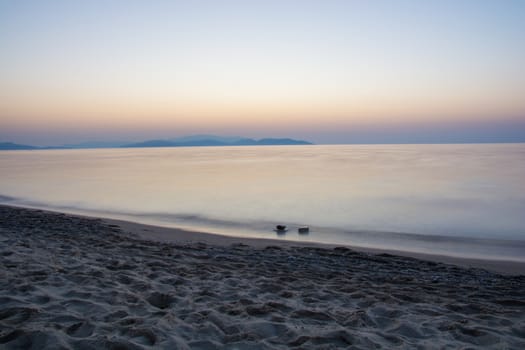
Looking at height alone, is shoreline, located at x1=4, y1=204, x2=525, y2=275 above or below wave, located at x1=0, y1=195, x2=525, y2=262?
above

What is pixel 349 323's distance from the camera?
4.28 m

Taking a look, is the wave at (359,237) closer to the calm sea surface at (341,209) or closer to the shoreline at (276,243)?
the calm sea surface at (341,209)

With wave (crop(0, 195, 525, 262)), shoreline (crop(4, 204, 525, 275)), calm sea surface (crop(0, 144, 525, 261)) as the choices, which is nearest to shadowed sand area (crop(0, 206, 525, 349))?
shoreline (crop(4, 204, 525, 275))

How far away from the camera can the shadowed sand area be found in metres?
3.78

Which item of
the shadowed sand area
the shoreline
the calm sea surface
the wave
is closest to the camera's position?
the shadowed sand area

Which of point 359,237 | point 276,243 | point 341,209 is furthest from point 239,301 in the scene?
point 341,209

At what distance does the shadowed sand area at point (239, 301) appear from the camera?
3775 millimetres

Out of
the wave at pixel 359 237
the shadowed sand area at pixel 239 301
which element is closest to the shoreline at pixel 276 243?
the wave at pixel 359 237

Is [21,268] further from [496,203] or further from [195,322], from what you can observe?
[496,203]

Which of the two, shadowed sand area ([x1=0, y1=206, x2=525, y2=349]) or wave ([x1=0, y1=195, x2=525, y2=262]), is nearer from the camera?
shadowed sand area ([x1=0, y1=206, x2=525, y2=349])

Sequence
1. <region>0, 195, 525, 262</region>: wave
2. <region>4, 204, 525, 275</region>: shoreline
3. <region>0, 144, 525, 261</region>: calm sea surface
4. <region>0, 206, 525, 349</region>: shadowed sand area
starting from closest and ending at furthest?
<region>0, 206, 525, 349</region>: shadowed sand area < <region>4, 204, 525, 275</region>: shoreline < <region>0, 195, 525, 262</region>: wave < <region>0, 144, 525, 261</region>: calm sea surface

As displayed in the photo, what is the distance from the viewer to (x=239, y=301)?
4906mm

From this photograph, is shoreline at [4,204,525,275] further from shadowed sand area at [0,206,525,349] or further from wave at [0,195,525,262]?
shadowed sand area at [0,206,525,349]

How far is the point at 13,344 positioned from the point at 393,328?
3.81 m
